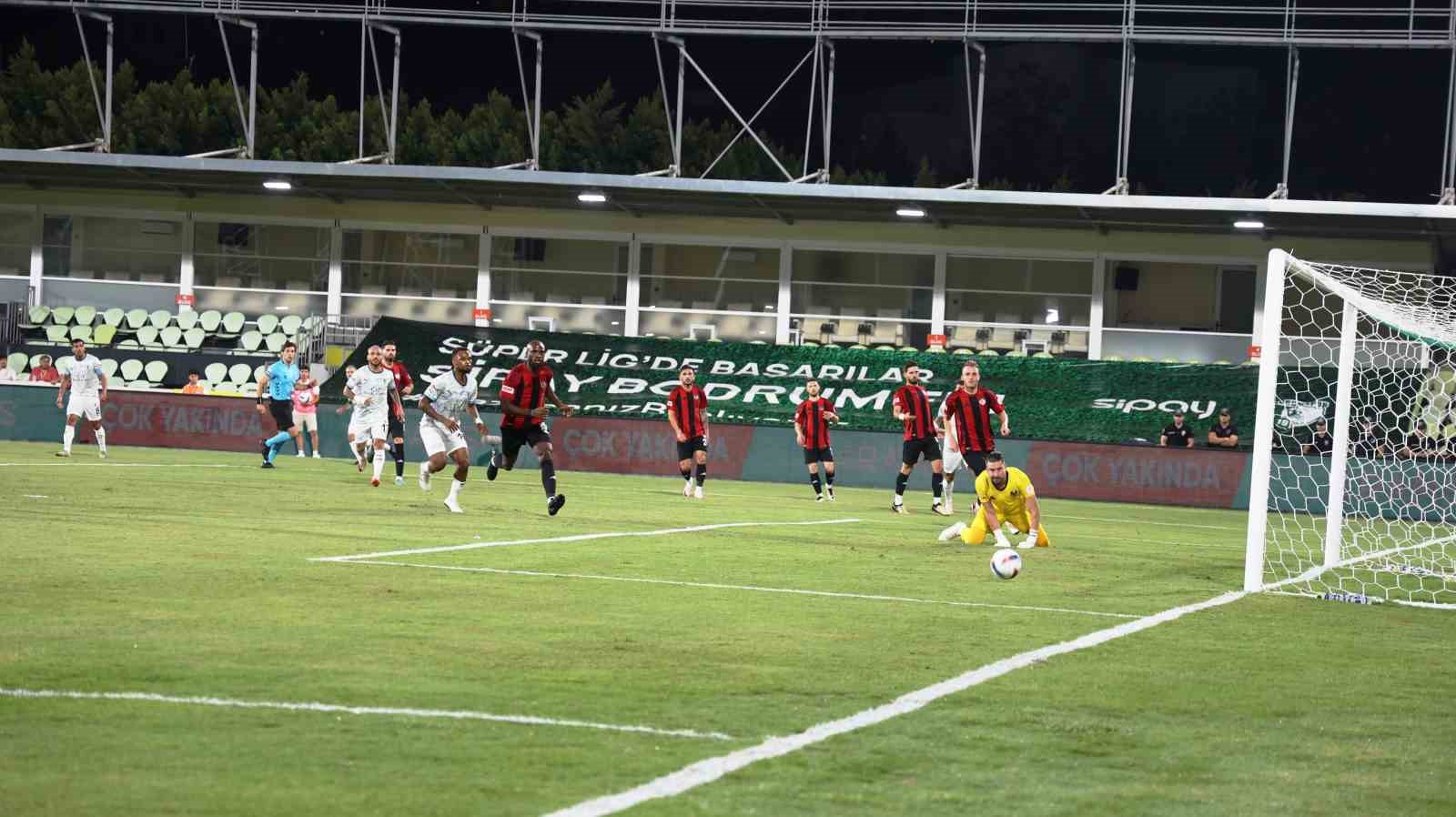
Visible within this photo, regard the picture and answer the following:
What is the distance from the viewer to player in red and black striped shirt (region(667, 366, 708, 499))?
25406mm

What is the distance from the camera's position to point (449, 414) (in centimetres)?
2005

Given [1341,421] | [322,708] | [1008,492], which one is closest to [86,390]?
[1008,492]

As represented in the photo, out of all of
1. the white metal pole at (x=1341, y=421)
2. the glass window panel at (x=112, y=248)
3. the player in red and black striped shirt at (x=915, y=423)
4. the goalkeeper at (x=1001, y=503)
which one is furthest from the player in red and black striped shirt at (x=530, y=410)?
the glass window panel at (x=112, y=248)

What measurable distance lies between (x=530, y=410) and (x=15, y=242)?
3050cm

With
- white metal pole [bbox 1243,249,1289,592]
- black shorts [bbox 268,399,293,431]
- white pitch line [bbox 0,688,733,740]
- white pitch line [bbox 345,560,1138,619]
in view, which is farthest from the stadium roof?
white pitch line [bbox 0,688,733,740]

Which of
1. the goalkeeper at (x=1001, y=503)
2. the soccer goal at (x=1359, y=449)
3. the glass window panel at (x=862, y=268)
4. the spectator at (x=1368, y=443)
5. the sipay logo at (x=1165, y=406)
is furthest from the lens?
the glass window panel at (x=862, y=268)

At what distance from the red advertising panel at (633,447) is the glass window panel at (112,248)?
16.0 metres

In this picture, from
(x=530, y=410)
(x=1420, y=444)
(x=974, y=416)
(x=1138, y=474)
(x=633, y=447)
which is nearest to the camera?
(x=530, y=410)

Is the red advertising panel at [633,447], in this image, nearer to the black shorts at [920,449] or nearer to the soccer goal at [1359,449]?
the black shorts at [920,449]

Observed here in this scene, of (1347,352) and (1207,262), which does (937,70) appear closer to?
(1207,262)

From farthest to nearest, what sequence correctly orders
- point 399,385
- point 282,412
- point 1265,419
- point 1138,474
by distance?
point 1138,474
point 282,412
point 399,385
point 1265,419

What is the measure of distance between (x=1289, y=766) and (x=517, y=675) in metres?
3.40

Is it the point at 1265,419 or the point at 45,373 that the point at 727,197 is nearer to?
the point at 45,373

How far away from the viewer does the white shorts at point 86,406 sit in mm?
28781
